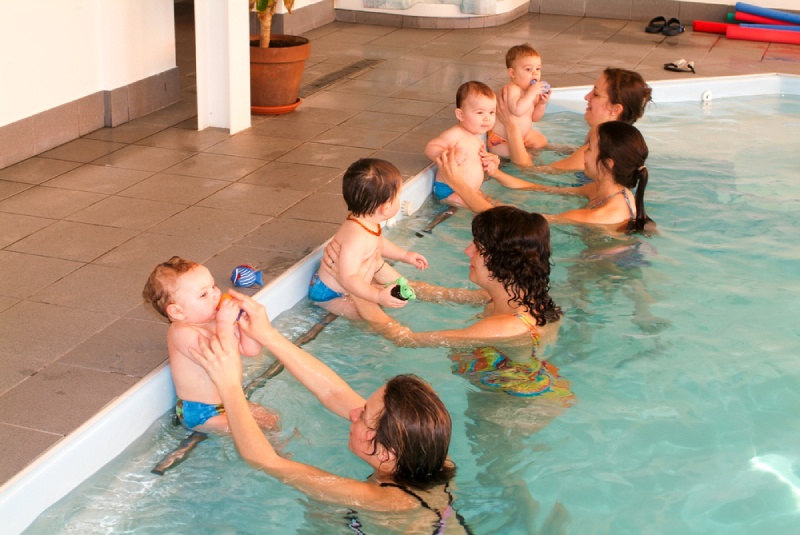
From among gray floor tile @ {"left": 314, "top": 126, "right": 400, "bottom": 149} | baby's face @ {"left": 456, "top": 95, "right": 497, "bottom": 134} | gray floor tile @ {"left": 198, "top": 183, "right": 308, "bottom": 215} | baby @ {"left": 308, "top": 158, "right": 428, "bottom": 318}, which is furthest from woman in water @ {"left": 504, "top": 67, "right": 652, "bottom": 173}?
baby @ {"left": 308, "top": 158, "right": 428, "bottom": 318}

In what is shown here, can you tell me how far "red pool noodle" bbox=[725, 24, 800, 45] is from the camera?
37.0 ft

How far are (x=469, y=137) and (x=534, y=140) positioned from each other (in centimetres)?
149

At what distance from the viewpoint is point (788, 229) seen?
6.09m

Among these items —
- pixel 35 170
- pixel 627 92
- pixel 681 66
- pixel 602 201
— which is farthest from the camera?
pixel 681 66

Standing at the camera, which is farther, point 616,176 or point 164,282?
point 616,176

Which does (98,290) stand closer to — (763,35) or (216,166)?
(216,166)

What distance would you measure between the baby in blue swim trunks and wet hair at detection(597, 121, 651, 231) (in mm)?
2699

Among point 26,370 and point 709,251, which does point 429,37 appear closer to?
point 709,251

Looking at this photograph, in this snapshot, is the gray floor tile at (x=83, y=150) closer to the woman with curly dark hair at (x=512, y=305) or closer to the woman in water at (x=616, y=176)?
the woman in water at (x=616, y=176)

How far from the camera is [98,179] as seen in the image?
19.2 feet

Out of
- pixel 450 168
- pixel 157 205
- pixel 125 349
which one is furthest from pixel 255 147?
pixel 125 349

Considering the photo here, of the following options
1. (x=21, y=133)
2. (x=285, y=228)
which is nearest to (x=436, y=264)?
(x=285, y=228)

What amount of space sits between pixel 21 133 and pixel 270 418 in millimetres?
3399

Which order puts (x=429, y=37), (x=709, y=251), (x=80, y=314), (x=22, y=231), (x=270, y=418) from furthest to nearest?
(x=429, y=37) → (x=709, y=251) → (x=22, y=231) → (x=80, y=314) → (x=270, y=418)
